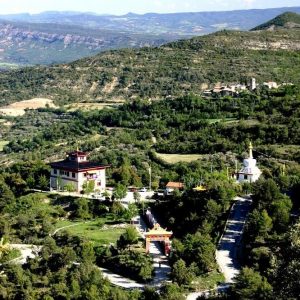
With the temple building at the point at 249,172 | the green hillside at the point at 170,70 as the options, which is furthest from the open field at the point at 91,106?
the temple building at the point at 249,172

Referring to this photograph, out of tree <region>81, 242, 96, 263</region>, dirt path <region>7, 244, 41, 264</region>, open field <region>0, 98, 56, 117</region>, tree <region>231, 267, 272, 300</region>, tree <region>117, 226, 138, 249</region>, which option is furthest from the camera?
open field <region>0, 98, 56, 117</region>

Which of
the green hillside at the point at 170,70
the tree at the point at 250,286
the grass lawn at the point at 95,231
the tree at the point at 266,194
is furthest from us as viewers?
the green hillside at the point at 170,70

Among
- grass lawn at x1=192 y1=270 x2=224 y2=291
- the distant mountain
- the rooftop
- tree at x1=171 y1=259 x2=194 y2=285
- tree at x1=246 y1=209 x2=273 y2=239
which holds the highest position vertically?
the distant mountain

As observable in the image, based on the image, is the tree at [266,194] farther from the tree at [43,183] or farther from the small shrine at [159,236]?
the tree at [43,183]

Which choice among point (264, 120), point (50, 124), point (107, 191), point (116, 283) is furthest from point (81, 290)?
point (50, 124)

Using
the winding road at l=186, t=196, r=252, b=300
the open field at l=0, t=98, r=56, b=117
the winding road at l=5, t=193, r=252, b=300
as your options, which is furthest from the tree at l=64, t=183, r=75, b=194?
the open field at l=0, t=98, r=56, b=117

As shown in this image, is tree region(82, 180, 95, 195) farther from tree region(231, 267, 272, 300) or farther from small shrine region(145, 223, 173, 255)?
tree region(231, 267, 272, 300)

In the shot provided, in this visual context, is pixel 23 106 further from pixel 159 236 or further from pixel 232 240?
pixel 232 240
